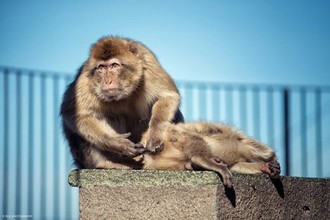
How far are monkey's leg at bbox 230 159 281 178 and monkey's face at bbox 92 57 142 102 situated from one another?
3.91 feet

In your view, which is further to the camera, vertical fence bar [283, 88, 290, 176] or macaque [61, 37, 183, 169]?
vertical fence bar [283, 88, 290, 176]

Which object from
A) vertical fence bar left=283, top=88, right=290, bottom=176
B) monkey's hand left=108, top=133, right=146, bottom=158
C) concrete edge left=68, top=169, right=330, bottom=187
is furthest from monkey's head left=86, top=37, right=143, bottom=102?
vertical fence bar left=283, top=88, right=290, bottom=176

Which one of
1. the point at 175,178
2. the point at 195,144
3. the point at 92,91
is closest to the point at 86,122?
the point at 92,91

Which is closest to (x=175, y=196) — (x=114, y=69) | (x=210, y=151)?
(x=210, y=151)

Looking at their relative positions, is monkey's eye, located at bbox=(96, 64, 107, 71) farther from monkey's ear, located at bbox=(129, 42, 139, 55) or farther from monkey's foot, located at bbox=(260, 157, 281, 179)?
monkey's foot, located at bbox=(260, 157, 281, 179)

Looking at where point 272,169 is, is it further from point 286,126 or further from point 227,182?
point 286,126

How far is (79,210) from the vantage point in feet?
12.1

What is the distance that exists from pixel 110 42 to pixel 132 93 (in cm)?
50

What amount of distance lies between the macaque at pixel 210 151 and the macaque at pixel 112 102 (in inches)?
13.5

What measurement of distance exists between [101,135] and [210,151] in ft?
3.37

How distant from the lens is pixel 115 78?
16.0ft

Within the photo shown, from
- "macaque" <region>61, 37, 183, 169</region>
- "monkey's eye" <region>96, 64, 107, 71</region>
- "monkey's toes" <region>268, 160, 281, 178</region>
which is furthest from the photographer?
"monkey's eye" <region>96, 64, 107, 71</region>

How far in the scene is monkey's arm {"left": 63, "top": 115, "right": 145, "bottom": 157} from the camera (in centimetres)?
437

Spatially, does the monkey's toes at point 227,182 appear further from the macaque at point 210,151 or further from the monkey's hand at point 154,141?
the monkey's hand at point 154,141
